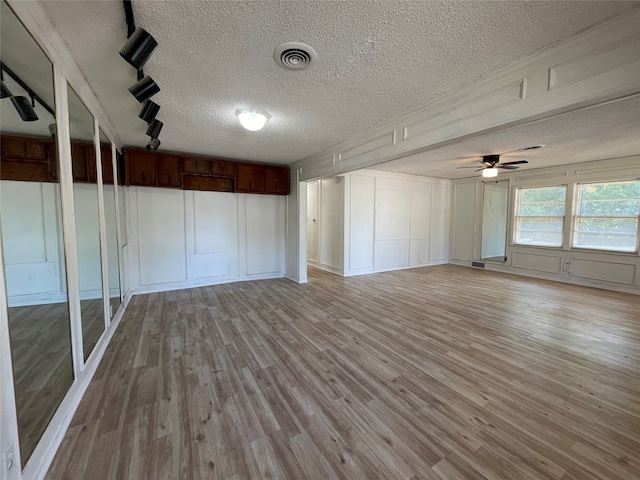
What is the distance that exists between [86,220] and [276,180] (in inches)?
145

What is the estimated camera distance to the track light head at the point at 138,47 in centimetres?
142

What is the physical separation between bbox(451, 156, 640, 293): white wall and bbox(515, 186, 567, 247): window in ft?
0.54

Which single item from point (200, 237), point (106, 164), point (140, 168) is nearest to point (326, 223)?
point (200, 237)

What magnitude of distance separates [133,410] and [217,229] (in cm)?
393

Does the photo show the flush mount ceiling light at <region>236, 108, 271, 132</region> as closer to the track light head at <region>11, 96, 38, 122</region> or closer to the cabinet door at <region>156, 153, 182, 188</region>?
the track light head at <region>11, 96, 38, 122</region>

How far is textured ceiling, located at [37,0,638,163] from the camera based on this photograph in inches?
56.9

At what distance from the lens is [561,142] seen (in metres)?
3.92

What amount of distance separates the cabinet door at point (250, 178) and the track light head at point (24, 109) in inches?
145

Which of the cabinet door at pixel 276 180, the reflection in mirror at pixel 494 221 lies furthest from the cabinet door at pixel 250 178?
the reflection in mirror at pixel 494 221

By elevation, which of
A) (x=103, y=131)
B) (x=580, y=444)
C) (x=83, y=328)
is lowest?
(x=580, y=444)

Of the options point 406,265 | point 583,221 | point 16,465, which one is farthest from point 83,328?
point 583,221

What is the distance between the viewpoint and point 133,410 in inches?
72.9

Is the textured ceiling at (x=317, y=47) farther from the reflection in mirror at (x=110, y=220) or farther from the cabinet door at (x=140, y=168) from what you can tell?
the cabinet door at (x=140, y=168)

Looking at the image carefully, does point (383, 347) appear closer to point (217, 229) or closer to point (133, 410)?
point (133, 410)
